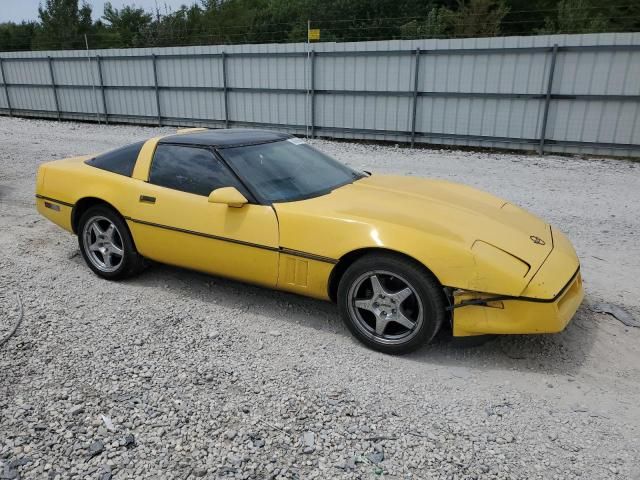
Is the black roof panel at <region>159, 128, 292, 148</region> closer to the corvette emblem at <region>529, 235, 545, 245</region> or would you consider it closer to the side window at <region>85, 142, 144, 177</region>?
the side window at <region>85, 142, 144, 177</region>

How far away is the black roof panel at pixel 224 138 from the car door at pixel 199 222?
0.26 ft

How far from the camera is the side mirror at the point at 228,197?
3.48 meters

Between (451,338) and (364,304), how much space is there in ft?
2.20

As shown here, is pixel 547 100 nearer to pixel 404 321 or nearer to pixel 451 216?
pixel 451 216

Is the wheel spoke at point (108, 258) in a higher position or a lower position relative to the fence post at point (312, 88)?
lower

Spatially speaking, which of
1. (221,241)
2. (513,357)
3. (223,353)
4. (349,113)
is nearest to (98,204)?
(221,241)

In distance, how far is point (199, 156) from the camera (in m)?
3.89

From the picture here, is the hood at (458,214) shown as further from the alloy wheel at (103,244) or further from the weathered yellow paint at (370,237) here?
the alloy wheel at (103,244)

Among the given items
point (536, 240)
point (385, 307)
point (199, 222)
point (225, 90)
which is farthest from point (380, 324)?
point (225, 90)

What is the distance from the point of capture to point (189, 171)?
3.90m

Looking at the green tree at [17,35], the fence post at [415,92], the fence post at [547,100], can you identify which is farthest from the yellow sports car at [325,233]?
the green tree at [17,35]

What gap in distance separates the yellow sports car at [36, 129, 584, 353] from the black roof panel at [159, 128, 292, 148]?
0.06 feet

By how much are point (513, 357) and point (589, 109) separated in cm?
907

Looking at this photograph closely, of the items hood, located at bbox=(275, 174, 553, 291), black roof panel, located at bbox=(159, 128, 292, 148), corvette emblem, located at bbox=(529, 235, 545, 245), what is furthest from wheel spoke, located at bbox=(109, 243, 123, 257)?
corvette emblem, located at bbox=(529, 235, 545, 245)
